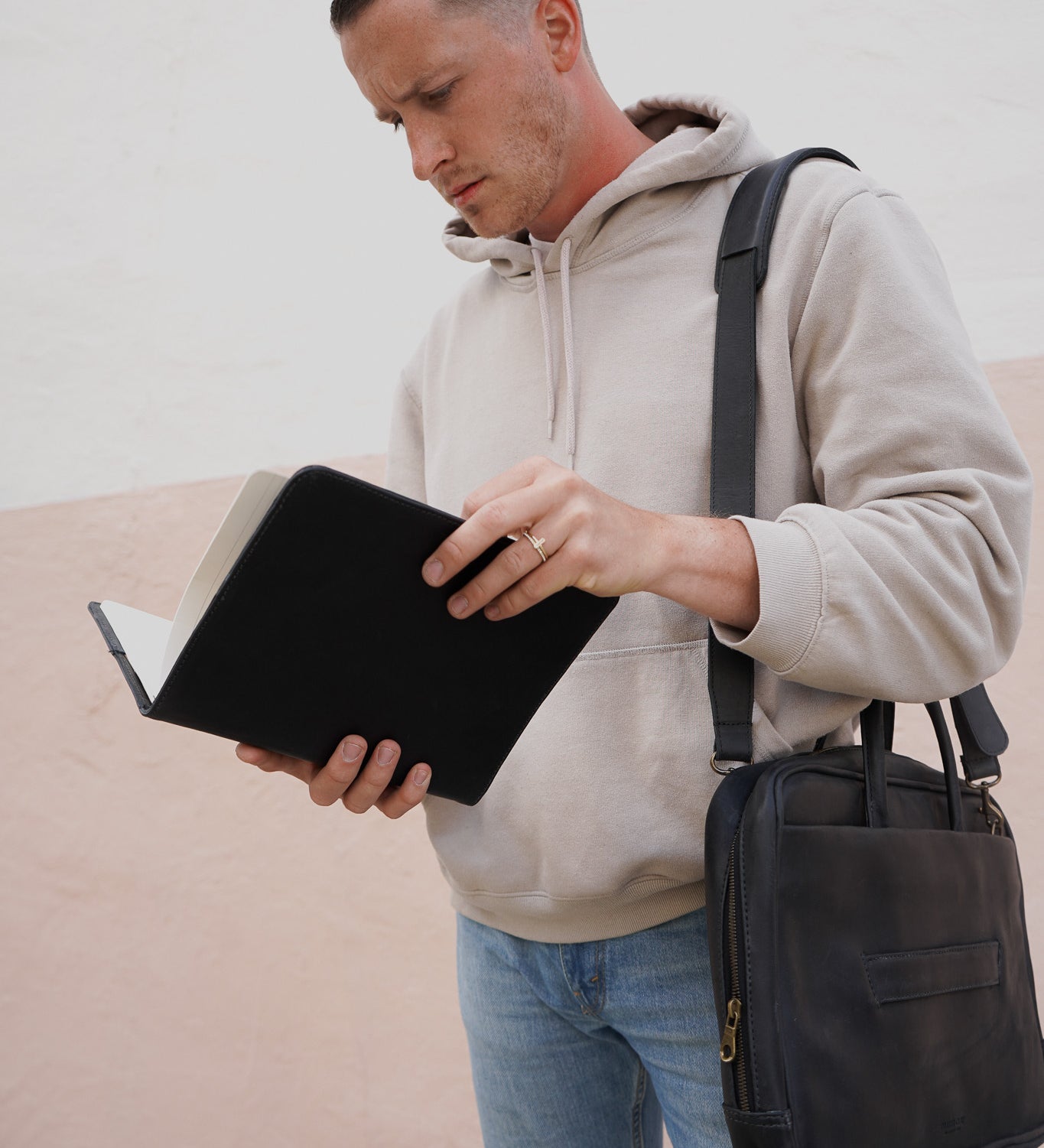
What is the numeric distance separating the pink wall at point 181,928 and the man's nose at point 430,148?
1012 mm

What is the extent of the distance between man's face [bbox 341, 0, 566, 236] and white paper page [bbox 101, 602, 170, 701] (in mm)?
483

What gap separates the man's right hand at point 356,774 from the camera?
2.58 feet

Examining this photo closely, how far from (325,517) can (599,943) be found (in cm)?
44

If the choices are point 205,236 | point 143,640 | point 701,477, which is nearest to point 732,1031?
point 701,477

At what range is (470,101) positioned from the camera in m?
0.93

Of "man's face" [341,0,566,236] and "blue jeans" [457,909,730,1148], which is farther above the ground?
"man's face" [341,0,566,236]

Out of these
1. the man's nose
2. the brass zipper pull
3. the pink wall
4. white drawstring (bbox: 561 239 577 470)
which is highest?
the man's nose

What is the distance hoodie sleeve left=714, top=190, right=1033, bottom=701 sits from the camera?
2.21 ft

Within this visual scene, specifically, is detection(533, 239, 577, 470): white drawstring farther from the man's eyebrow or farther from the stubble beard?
the man's eyebrow

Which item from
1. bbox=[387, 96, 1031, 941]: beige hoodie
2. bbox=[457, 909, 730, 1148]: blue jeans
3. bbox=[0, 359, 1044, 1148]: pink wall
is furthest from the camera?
bbox=[0, 359, 1044, 1148]: pink wall

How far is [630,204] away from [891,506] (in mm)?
404

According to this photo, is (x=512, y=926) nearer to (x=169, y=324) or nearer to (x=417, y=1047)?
(x=417, y=1047)

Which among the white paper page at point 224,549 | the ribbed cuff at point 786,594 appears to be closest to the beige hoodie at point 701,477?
the ribbed cuff at point 786,594

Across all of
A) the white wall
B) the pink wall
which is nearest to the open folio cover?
the pink wall
